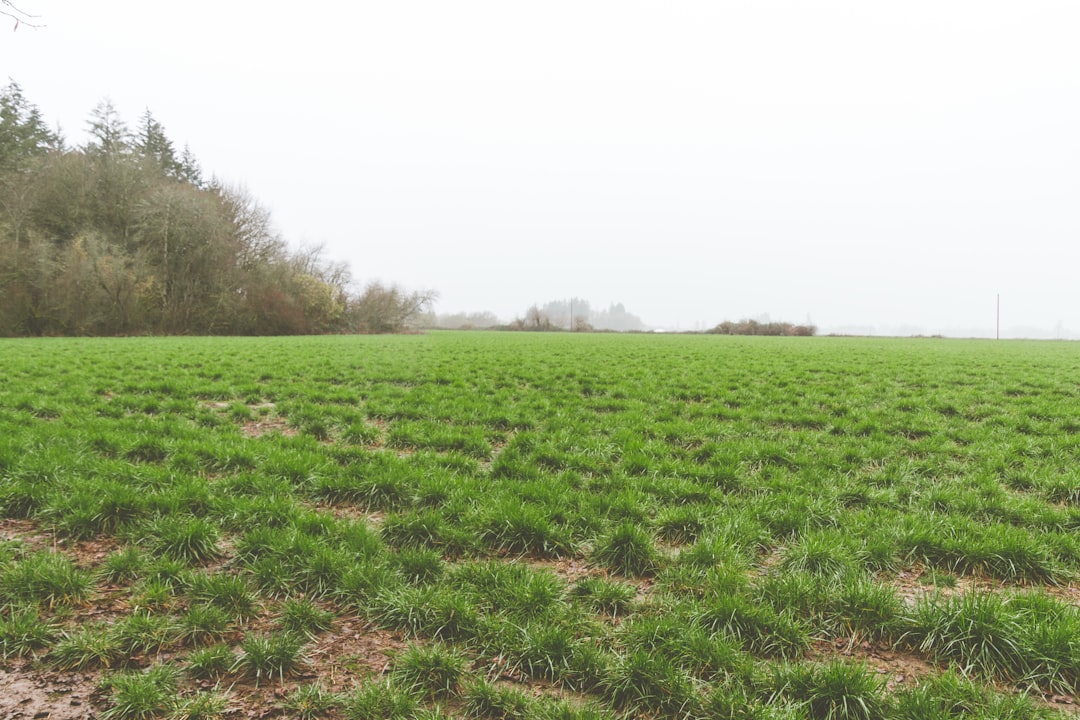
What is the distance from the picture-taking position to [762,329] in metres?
57.7

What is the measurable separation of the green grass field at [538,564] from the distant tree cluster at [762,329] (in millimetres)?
53868

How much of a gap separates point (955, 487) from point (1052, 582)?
168cm

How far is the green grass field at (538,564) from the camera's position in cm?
241

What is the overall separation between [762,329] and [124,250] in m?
62.3

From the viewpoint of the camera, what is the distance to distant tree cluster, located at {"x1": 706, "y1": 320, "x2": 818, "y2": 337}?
5662 centimetres

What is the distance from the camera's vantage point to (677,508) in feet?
14.3

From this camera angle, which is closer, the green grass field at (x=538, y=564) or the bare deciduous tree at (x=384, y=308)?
the green grass field at (x=538, y=564)

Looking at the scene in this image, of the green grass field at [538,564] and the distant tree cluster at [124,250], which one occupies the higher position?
the distant tree cluster at [124,250]

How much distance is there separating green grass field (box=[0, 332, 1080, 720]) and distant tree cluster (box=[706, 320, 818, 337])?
53868 mm

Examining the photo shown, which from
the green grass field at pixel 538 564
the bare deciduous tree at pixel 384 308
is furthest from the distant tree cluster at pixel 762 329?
the green grass field at pixel 538 564

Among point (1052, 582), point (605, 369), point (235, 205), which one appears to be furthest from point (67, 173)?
point (1052, 582)

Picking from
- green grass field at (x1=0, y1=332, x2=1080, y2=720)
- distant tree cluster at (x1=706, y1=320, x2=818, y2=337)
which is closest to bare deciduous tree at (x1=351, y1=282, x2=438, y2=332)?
distant tree cluster at (x1=706, y1=320, x2=818, y2=337)

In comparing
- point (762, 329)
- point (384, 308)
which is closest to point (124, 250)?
point (384, 308)

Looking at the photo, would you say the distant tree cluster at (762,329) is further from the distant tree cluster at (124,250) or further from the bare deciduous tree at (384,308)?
the distant tree cluster at (124,250)
